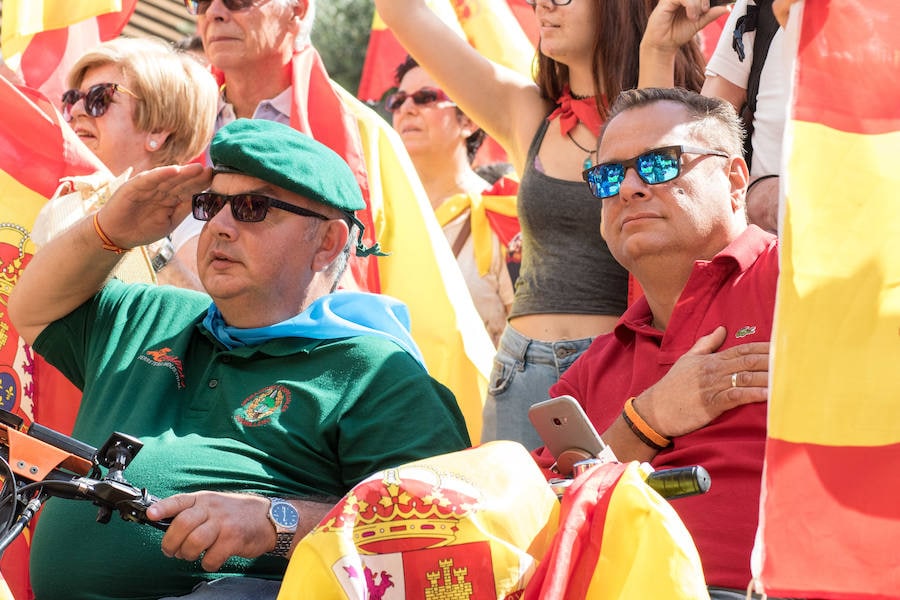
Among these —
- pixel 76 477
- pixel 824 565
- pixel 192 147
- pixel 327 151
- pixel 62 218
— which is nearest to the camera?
pixel 824 565

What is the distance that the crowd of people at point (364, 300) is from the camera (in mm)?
3158

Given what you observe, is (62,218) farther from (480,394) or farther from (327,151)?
(480,394)

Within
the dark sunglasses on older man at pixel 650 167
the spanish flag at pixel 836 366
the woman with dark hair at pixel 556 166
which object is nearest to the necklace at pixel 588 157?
the woman with dark hair at pixel 556 166

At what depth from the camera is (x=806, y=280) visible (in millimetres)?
2461

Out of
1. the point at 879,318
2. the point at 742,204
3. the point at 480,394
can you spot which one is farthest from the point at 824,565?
the point at 480,394

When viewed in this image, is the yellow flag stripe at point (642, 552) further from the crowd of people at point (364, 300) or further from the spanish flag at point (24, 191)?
the spanish flag at point (24, 191)

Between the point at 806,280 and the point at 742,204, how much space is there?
1133 mm

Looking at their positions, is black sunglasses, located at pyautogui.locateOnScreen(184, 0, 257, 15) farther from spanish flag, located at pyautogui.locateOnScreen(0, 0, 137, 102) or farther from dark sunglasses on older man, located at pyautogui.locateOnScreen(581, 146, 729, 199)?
dark sunglasses on older man, located at pyautogui.locateOnScreen(581, 146, 729, 199)

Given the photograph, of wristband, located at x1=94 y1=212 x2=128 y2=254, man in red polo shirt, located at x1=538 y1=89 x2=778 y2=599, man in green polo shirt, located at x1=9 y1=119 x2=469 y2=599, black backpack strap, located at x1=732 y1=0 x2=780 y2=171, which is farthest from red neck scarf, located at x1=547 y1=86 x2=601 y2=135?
wristband, located at x1=94 y1=212 x2=128 y2=254

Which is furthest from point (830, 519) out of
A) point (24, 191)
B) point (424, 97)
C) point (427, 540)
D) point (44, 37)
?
point (424, 97)

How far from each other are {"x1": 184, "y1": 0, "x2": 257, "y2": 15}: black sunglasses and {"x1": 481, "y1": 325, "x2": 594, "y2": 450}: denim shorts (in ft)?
5.59

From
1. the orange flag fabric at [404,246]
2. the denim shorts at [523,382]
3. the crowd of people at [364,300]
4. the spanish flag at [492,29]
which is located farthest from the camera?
the spanish flag at [492,29]

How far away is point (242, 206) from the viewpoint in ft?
12.3

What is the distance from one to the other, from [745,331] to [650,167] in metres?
0.53
